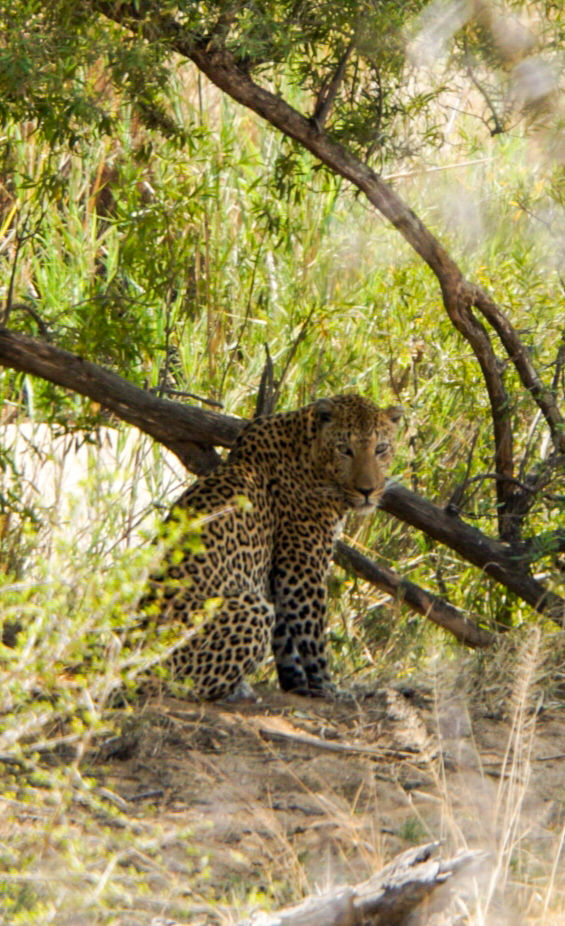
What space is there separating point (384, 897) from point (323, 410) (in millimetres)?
3418

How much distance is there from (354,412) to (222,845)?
8.76ft

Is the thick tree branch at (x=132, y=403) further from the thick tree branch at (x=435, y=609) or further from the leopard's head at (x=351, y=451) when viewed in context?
the thick tree branch at (x=435, y=609)

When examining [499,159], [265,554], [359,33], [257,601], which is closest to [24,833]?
[257,601]

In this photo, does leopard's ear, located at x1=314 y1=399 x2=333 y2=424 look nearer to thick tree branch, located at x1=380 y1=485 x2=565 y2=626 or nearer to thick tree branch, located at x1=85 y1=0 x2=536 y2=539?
thick tree branch, located at x1=380 y1=485 x2=565 y2=626

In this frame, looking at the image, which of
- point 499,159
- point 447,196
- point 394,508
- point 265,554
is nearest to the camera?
point 265,554

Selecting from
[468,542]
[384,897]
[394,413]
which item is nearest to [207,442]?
[394,413]

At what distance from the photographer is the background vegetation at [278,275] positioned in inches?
205

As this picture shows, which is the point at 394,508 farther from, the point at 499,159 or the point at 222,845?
the point at 499,159

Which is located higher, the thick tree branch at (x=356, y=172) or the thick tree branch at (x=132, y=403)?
the thick tree branch at (x=356, y=172)

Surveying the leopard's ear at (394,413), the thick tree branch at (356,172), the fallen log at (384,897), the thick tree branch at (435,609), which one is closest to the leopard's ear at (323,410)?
the leopard's ear at (394,413)

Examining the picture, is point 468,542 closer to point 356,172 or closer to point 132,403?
point 132,403

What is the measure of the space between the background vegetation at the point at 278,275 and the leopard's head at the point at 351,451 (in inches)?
23.5

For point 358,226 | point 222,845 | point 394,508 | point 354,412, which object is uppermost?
point 358,226

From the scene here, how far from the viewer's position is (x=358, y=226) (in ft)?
33.0
